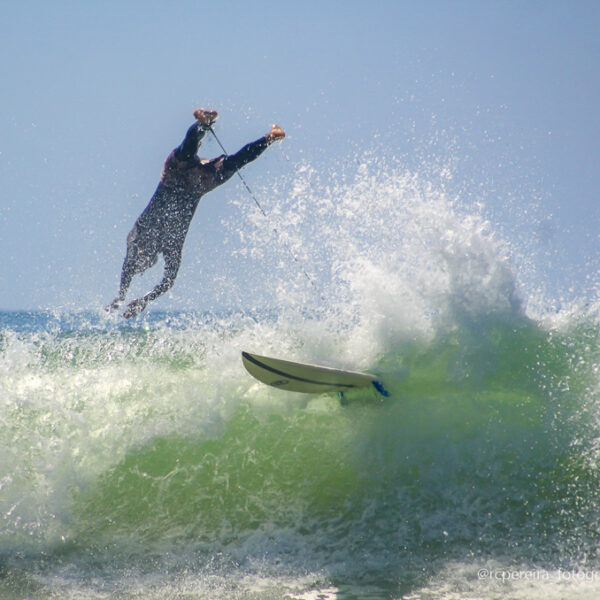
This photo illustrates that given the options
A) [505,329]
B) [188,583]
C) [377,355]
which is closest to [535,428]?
[505,329]

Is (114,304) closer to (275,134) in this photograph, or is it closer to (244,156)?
(244,156)

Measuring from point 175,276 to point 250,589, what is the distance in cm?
421

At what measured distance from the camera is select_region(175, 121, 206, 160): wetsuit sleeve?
20.4ft

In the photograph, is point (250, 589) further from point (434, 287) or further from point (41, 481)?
point (434, 287)

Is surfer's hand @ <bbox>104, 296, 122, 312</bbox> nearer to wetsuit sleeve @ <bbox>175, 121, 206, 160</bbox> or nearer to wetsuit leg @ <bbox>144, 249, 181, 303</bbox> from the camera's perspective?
wetsuit leg @ <bbox>144, 249, 181, 303</bbox>

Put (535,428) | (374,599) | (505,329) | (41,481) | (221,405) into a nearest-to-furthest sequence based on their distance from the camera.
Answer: (374,599)
(41,481)
(535,428)
(221,405)
(505,329)

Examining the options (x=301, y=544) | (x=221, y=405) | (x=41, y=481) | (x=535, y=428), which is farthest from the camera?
(x=221, y=405)

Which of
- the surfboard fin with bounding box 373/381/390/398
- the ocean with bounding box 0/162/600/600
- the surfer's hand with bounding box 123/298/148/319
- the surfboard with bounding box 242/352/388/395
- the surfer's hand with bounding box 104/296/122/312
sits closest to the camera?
the ocean with bounding box 0/162/600/600

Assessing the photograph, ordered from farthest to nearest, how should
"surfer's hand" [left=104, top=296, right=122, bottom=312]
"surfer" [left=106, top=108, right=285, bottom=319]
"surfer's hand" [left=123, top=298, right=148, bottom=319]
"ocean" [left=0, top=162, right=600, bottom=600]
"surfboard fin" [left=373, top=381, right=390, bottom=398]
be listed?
"surfer's hand" [left=104, top=296, right=122, bottom=312] → "surfer's hand" [left=123, top=298, right=148, bottom=319] → "surfer" [left=106, top=108, right=285, bottom=319] → "surfboard fin" [left=373, top=381, right=390, bottom=398] → "ocean" [left=0, top=162, right=600, bottom=600]

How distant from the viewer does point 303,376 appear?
16.9 ft

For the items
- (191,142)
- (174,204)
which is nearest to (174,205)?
(174,204)

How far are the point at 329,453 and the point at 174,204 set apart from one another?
3.46 metres

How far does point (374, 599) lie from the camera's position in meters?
3.43

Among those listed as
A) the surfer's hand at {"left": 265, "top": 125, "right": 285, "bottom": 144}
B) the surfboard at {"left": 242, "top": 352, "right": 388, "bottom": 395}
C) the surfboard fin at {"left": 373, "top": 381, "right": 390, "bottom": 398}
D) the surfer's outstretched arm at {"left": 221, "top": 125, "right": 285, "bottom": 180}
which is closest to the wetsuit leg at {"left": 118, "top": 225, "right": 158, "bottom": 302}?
the surfer's outstretched arm at {"left": 221, "top": 125, "right": 285, "bottom": 180}
